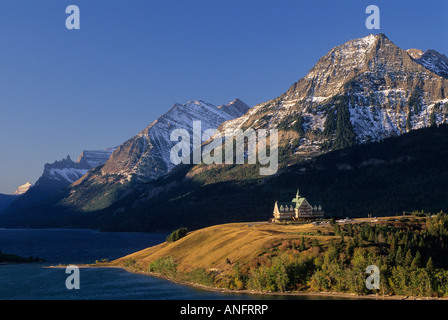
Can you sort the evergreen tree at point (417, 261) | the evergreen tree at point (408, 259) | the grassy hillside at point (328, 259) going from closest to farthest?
the grassy hillside at point (328, 259), the evergreen tree at point (417, 261), the evergreen tree at point (408, 259)

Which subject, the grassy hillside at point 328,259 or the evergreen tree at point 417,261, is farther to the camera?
the evergreen tree at point 417,261

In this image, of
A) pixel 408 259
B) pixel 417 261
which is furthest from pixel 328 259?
pixel 417 261

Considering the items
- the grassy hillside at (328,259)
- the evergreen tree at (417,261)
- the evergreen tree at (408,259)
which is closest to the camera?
the grassy hillside at (328,259)

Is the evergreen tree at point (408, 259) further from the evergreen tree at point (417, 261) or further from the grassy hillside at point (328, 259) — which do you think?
the evergreen tree at point (417, 261)

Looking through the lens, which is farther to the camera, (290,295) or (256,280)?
(256,280)

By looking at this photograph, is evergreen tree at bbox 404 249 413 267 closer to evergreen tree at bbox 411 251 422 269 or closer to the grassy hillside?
the grassy hillside

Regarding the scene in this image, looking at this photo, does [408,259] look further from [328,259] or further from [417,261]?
[328,259]

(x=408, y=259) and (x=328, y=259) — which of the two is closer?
(x=408, y=259)

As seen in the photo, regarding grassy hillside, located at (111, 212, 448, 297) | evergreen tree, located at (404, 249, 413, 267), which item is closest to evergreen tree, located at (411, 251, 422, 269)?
grassy hillside, located at (111, 212, 448, 297)

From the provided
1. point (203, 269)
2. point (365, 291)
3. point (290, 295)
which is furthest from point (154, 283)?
point (365, 291)

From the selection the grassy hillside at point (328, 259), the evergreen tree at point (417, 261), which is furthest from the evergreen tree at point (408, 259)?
the evergreen tree at point (417, 261)

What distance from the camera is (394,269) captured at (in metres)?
123

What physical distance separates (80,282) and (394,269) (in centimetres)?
10445
